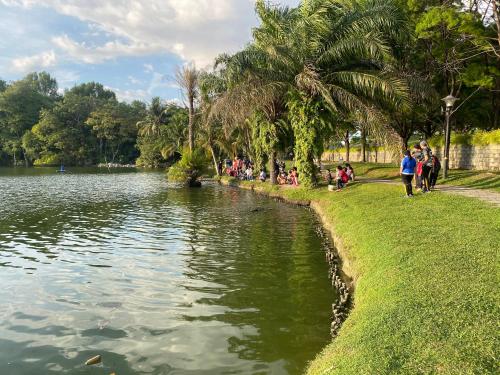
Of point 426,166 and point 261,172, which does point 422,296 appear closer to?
point 426,166

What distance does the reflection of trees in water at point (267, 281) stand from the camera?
643 centimetres

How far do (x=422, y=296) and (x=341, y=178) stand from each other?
1582cm

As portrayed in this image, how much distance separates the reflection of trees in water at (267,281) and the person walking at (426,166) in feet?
15.4

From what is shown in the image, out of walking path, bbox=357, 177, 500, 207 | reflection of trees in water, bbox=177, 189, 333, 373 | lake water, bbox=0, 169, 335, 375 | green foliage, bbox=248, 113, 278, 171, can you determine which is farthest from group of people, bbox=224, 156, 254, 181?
walking path, bbox=357, 177, 500, 207

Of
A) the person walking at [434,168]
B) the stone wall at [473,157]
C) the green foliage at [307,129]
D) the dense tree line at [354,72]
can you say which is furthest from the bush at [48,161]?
the person walking at [434,168]

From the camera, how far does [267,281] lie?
30.6ft

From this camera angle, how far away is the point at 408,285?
6.45 meters

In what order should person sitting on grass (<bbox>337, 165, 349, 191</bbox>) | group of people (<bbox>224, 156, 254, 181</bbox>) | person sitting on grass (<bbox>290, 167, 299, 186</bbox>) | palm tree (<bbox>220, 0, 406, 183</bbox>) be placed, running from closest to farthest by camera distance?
1. palm tree (<bbox>220, 0, 406, 183</bbox>)
2. person sitting on grass (<bbox>337, 165, 349, 191</bbox>)
3. person sitting on grass (<bbox>290, 167, 299, 186</bbox>)
4. group of people (<bbox>224, 156, 254, 181</bbox>)

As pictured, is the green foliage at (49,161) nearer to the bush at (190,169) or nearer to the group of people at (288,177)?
the bush at (190,169)

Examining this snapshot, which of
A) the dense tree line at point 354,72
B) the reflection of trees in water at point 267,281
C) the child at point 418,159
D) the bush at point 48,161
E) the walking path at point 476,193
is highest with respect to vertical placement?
the dense tree line at point 354,72

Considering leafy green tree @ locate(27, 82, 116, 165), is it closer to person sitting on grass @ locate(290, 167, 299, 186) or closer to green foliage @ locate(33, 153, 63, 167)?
green foliage @ locate(33, 153, 63, 167)

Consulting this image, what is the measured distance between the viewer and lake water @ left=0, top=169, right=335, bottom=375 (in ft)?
19.9

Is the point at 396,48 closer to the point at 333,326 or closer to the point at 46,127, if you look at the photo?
the point at 333,326

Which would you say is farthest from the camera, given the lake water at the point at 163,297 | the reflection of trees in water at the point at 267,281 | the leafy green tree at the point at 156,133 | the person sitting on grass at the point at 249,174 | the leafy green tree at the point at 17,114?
the leafy green tree at the point at 17,114
